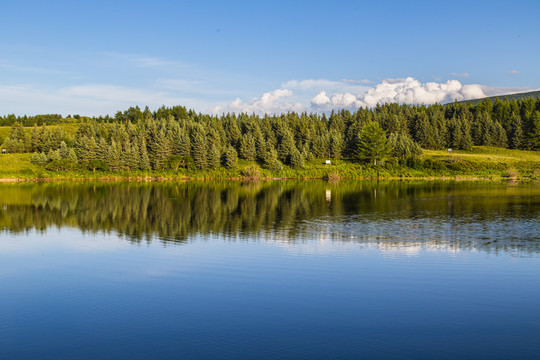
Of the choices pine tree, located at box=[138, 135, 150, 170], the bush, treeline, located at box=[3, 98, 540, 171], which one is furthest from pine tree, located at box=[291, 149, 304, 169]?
pine tree, located at box=[138, 135, 150, 170]

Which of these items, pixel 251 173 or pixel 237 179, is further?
pixel 237 179

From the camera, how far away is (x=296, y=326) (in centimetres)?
1452

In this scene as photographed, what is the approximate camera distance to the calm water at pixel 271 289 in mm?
13219

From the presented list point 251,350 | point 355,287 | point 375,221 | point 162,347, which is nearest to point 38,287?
point 162,347

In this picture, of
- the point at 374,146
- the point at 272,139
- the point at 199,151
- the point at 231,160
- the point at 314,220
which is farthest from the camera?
the point at 272,139

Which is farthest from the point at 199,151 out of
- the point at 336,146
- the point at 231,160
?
the point at 336,146

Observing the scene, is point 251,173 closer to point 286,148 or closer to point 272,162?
point 272,162

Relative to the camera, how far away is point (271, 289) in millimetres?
18625

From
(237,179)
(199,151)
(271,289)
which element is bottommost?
(271,289)

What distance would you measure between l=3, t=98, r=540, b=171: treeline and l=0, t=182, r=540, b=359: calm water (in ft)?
310

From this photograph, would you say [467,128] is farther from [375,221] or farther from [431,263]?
[431,263]

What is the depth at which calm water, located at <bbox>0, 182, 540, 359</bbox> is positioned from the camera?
1322cm

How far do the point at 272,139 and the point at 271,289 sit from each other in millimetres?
127451

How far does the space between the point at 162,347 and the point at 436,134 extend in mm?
156905
